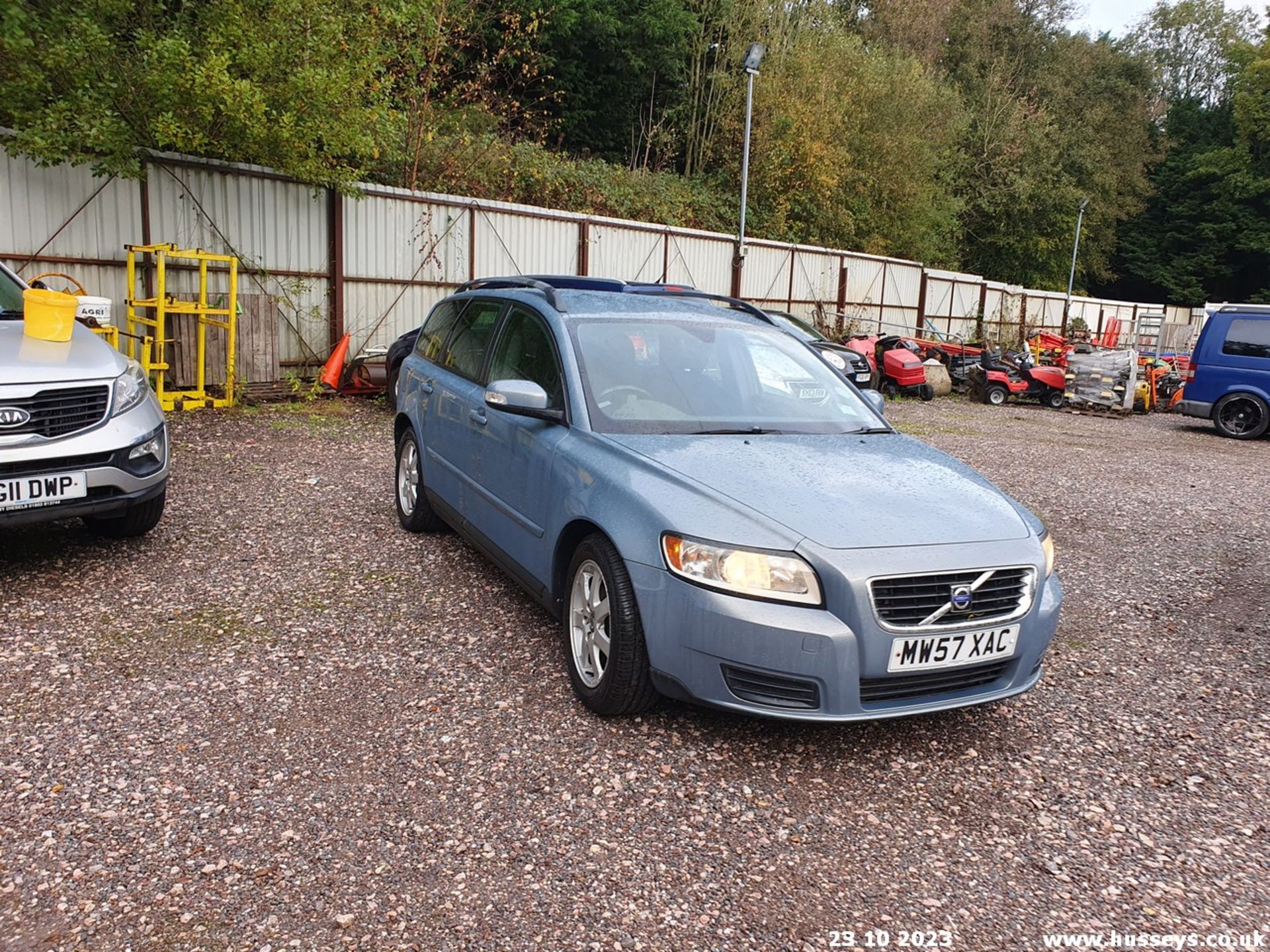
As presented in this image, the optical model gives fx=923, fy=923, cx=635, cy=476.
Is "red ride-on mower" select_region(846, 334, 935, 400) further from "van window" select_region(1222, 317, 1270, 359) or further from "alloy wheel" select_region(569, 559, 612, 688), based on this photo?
"alloy wheel" select_region(569, 559, 612, 688)

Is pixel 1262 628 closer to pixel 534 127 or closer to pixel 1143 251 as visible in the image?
pixel 534 127

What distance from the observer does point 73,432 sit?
457 cm

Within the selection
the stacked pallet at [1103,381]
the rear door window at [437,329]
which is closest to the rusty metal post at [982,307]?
the stacked pallet at [1103,381]

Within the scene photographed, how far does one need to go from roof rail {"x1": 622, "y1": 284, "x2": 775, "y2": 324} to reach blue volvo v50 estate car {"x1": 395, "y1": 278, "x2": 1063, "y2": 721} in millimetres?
233

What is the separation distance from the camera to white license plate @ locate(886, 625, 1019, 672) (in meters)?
3.03

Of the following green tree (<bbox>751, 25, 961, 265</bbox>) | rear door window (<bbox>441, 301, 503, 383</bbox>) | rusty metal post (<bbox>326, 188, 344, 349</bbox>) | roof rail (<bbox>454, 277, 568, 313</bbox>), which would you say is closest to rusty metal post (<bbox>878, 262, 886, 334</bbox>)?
green tree (<bbox>751, 25, 961, 265</bbox>)

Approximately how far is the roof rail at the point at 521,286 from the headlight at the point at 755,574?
182 cm

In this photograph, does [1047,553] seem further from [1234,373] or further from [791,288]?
[791,288]

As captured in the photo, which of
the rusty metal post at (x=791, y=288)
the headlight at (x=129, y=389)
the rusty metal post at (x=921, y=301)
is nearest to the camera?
the headlight at (x=129, y=389)

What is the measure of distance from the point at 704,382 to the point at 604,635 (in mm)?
1379

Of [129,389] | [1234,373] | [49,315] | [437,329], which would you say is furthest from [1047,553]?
[1234,373]

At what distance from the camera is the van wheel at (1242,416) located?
13.6 meters

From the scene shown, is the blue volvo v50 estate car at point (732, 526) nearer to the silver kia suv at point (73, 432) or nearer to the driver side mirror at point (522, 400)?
the driver side mirror at point (522, 400)

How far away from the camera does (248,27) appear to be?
31.1ft
